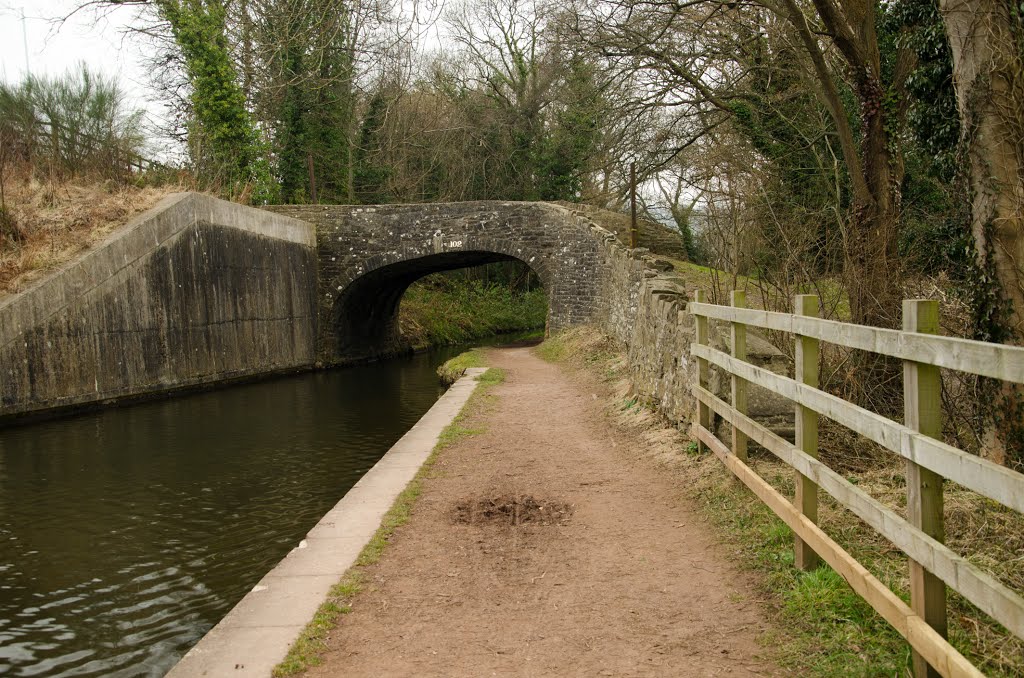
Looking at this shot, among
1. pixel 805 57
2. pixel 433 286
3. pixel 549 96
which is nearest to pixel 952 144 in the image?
pixel 805 57

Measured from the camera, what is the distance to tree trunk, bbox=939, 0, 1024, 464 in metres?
5.90

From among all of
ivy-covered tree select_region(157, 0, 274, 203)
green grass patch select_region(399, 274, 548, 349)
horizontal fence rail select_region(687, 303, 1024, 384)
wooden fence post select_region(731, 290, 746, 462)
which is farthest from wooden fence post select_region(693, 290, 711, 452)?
green grass patch select_region(399, 274, 548, 349)

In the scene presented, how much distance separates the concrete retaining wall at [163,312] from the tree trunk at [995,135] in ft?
34.8

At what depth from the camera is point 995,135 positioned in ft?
20.0

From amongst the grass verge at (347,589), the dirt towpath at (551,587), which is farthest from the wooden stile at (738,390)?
the grass verge at (347,589)

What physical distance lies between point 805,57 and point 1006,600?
37.2 ft

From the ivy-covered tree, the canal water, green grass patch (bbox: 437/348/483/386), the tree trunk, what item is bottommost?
the canal water

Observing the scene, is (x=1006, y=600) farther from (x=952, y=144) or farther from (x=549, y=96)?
(x=549, y=96)

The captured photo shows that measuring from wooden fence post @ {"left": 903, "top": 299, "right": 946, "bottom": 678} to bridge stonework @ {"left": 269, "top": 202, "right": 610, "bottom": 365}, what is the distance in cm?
1589

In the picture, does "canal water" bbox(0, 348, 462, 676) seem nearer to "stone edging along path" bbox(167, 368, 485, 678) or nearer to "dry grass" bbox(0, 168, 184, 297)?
"stone edging along path" bbox(167, 368, 485, 678)

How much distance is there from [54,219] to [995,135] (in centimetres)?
1231

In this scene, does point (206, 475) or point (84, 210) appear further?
point (84, 210)

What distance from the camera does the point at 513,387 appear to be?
11508 mm

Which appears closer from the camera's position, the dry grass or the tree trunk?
the tree trunk
